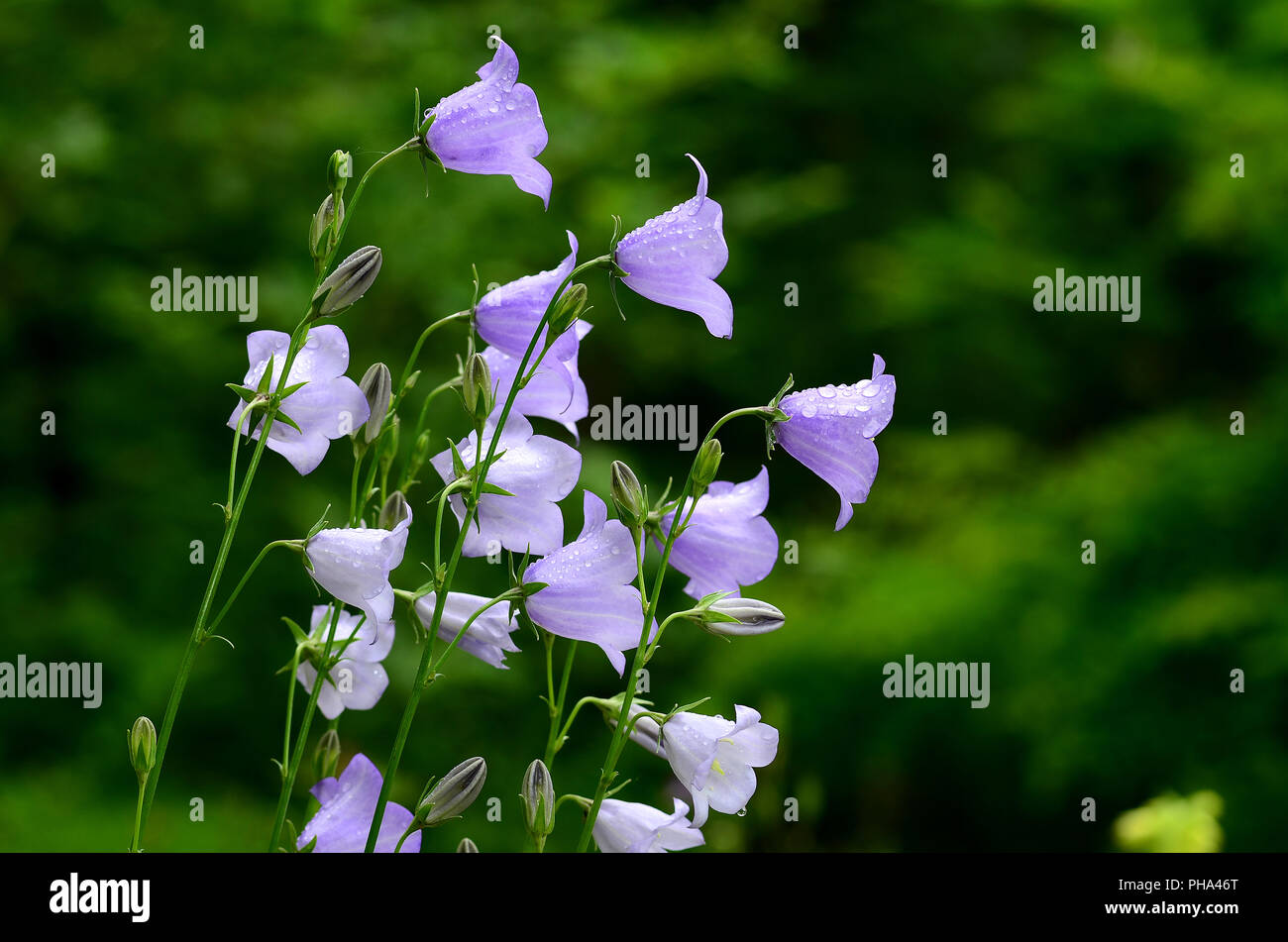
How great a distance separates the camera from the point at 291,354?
2.44 feet

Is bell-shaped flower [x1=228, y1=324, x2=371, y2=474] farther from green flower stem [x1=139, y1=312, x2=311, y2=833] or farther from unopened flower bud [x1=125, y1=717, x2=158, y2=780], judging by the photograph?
unopened flower bud [x1=125, y1=717, x2=158, y2=780]

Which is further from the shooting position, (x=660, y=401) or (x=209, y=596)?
(x=660, y=401)

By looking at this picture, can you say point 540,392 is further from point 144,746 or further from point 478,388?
point 144,746

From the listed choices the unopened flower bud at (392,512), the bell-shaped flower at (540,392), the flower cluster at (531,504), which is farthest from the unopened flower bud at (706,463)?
the unopened flower bud at (392,512)

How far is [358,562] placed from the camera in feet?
2.38

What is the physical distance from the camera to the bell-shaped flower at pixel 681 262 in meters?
0.80

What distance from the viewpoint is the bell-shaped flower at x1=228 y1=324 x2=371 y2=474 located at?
806 mm

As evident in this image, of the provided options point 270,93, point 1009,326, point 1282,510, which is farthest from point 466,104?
point 1009,326

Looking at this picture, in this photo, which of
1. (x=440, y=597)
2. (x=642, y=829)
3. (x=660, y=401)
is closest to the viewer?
(x=440, y=597)

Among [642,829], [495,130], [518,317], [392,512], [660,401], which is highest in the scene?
[660,401]

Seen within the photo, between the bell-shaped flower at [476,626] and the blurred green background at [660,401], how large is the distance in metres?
1.37

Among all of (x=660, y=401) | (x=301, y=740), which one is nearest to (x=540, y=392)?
(x=301, y=740)

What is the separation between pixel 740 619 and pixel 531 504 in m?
0.16

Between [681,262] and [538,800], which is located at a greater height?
[681,262]
